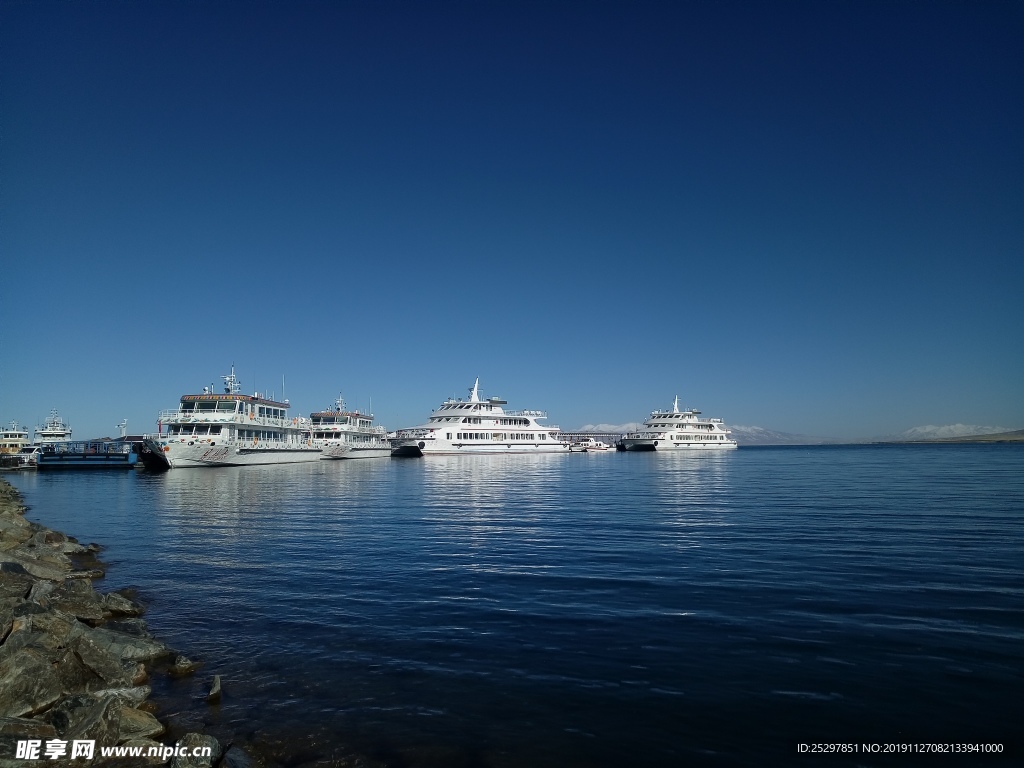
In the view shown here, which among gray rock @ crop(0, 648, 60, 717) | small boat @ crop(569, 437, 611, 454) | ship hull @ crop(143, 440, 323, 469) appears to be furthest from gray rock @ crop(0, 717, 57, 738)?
small boat @ crop(569, 437, 611, 454)

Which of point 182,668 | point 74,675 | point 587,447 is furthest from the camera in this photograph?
point 587,447

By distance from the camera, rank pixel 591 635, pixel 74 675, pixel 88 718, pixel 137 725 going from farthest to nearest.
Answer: pixel 591 635 → pixel 74 675 → pixel 137 725 → pixel 88 718

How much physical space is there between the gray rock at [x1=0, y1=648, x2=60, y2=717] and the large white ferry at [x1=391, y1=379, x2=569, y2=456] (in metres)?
89.7

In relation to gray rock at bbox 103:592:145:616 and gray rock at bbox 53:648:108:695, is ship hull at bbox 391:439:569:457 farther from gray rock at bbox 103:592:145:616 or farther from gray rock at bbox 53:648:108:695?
gray rock at bbox 53:648:108:695

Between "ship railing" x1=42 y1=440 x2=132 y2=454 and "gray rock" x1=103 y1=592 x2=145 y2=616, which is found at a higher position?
"ship railing" x1=42 y1=440 x2=132 y2=454

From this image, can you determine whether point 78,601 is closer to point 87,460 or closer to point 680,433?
point 87,460

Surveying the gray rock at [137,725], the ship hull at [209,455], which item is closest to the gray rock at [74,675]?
the gray rock at [137,725]

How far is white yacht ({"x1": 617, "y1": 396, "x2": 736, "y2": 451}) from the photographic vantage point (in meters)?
116

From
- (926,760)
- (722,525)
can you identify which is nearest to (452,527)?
(722,525)

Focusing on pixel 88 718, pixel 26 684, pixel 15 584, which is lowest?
pixel 88 718

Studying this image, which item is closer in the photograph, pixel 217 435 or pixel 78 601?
pixel 78 601

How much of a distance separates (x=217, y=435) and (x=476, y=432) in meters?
45.1

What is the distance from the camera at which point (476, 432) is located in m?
100

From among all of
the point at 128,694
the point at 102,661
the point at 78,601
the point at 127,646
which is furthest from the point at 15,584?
the point at 128,694
